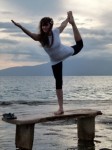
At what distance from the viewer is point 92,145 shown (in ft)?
38.6

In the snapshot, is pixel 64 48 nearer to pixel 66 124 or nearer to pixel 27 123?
pixel 27 123

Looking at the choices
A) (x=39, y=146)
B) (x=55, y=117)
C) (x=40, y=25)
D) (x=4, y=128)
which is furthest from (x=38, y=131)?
(x=40, y=25)

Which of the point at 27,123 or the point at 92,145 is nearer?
the point at 27,123

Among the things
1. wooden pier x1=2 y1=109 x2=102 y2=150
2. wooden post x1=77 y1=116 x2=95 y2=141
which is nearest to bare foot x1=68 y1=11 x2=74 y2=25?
wooden pier x1=2 y1=109 x2=102 y2=150

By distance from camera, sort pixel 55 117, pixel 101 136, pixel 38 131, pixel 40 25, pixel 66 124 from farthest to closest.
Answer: pixel 66 124 < pixel 38 131 < pixel 101 136 < pixel 55 117 < pixel 40 25

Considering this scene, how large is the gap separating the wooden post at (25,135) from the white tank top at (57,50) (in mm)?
2024

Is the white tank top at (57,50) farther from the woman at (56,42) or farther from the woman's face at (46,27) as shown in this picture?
the woman's face at (46,27)

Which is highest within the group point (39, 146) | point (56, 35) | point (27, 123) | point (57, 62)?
point (56, 35)

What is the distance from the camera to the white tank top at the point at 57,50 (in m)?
9.76

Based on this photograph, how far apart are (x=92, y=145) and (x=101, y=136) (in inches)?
66.1

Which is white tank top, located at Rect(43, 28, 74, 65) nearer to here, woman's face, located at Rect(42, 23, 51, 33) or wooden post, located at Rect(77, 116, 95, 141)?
woman's face, located at Rect(42, 23, 51, 33)

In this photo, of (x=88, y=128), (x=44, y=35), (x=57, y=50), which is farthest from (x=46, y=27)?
(x=88, y=128)

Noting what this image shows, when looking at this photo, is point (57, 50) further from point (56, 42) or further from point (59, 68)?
point (59, 68)

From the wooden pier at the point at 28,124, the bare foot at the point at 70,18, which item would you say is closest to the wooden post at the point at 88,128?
the wooden pier at the point at 28,124
